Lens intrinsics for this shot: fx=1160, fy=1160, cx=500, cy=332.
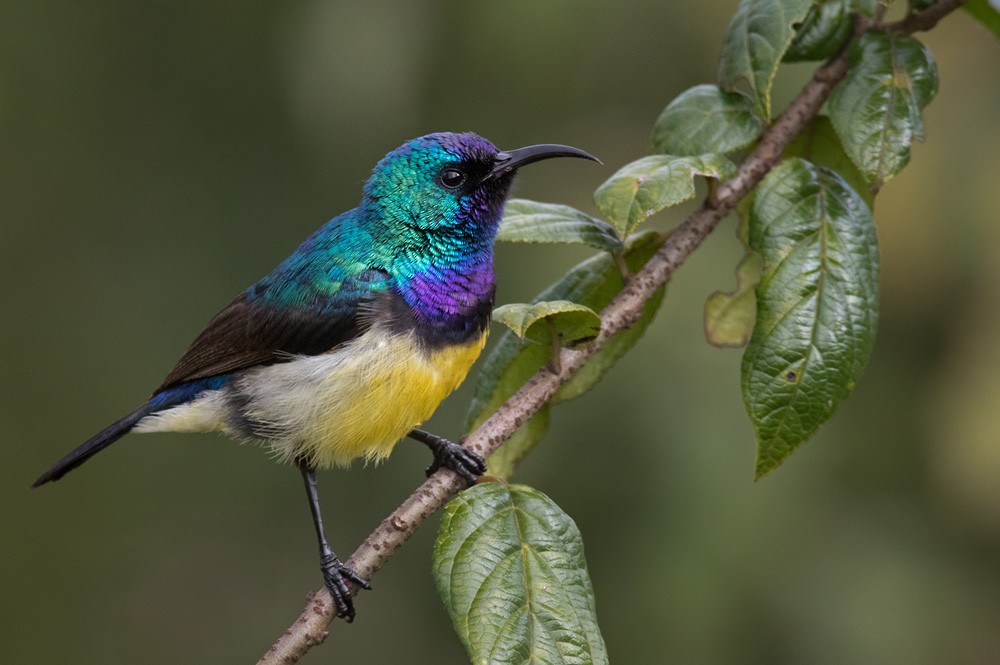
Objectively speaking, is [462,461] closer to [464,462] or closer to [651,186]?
[464,462]

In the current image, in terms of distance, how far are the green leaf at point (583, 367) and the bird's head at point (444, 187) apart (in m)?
0.58

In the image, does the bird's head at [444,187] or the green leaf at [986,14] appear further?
the bird's head at [444,187]

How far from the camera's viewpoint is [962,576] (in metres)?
4.03

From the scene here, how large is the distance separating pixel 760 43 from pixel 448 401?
2873 millimetres

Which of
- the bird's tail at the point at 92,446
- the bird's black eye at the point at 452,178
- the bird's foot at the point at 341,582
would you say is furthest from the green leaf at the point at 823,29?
the bird's tail at the point at 92,446

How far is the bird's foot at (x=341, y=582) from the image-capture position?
225cm

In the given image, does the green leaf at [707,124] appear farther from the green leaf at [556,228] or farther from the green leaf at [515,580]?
the green leaf at [515,580]

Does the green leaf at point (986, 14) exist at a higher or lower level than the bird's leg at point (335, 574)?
higher

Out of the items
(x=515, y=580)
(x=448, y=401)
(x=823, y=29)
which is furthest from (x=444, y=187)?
(x=448, y=401)

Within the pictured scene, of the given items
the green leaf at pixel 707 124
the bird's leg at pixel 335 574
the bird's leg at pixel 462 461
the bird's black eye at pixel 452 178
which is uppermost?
the green leaf at pixel 707 124

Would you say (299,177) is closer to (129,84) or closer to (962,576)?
(129,84)

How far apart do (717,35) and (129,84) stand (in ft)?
10.9

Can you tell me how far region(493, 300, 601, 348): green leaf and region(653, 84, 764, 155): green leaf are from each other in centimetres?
48

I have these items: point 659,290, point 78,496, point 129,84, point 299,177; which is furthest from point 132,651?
point 659,290
